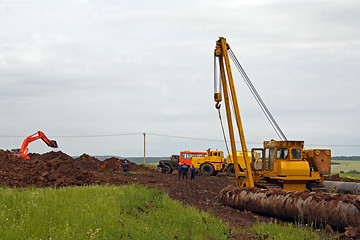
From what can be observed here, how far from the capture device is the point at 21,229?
9.66 m

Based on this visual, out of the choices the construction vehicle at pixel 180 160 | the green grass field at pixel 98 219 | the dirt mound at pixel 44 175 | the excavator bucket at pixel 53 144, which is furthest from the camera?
the construction vehicle at pixel 180 160

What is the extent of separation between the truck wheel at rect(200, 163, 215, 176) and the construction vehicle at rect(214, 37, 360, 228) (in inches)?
710

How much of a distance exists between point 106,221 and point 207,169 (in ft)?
99.8

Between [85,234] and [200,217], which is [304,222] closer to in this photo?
[200,217]

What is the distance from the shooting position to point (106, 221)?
1075 centimetres

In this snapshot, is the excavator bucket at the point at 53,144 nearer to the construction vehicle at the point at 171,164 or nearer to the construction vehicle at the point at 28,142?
the construction vehicle at the point at 28,142

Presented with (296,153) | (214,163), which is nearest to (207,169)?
(214,163)

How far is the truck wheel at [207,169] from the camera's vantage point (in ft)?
132

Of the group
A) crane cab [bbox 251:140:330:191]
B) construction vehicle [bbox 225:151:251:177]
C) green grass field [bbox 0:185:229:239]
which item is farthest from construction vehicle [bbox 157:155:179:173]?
green grass field [bbox 0:185:229:239]

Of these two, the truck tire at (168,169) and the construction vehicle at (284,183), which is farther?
the truck tire at (168,169)

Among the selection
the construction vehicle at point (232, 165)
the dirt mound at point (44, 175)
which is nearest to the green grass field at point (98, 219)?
the dirt mound at point (44, 175)

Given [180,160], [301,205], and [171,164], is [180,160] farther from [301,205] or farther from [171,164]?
[301,205]

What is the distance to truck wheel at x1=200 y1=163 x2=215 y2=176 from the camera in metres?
40.3

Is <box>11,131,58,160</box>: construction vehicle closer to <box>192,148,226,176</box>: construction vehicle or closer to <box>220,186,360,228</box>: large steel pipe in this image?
<box>192,148,226,176</box>: construction vehicle
